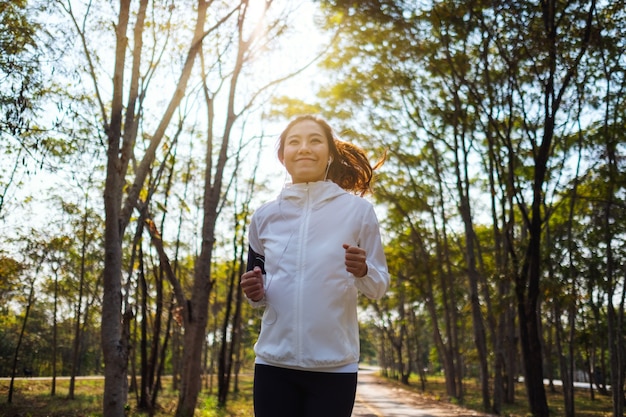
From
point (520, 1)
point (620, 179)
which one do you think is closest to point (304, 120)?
point (520, 1)

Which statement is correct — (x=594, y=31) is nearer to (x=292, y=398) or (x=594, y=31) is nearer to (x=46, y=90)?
(x=46, y=90)

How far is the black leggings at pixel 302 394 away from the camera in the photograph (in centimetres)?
192

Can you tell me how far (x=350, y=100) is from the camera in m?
16.7

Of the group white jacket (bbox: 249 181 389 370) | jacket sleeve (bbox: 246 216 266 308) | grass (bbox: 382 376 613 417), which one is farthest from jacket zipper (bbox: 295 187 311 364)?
grass (bbox: 382 376 613 417)

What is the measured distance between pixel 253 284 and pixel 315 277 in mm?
222

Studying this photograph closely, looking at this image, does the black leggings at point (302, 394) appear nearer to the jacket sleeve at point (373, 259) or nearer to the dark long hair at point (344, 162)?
the jacket sleeve at point (373, 259)

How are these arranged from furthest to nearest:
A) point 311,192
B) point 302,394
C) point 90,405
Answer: point 90,405 < point 311,192 < point 302,394

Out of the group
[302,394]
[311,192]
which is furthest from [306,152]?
[302,394]

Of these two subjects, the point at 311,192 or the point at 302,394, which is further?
the point at 311,192

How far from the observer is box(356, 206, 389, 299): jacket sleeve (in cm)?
199

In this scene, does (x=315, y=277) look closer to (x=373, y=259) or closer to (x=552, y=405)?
(x=373, y=259)

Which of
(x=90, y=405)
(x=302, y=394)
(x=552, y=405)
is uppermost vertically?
(x=302, y=394)

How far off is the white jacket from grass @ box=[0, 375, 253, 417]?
11855mm

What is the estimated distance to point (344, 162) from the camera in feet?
8.24
